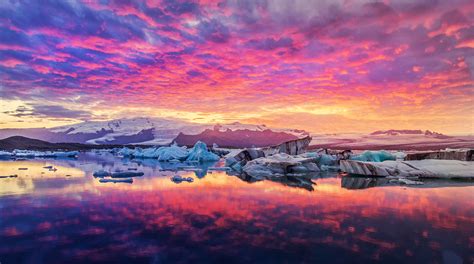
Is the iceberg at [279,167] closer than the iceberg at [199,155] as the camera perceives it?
Yes

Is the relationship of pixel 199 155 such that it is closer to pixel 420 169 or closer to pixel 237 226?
pixel 420 169

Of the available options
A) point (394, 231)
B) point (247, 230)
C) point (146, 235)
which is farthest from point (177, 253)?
point (394, 231)

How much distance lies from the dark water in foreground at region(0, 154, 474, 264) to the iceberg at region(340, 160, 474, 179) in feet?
10.7

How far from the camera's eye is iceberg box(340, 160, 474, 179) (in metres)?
12.3

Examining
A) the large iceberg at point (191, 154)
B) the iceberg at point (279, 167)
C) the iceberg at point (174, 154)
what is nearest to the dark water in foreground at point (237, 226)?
the iceberg at point (279, 167)

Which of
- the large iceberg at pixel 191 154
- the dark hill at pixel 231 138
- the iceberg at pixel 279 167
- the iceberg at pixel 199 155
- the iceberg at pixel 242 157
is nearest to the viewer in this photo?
the iceberg at pixel 279 167

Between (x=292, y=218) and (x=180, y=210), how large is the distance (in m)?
2.37

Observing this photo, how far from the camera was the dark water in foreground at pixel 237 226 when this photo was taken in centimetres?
405

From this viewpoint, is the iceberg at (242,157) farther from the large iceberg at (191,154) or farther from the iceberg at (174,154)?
the iceberg at (174,154)

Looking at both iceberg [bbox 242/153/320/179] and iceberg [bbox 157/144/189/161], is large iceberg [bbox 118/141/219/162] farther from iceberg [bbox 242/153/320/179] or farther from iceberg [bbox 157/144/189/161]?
iceberg [bbox 242/153/320/179]

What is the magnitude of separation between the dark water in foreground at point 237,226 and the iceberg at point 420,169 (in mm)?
3251

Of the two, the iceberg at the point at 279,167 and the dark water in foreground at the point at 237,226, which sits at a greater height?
the iceberg at the point at 279,167

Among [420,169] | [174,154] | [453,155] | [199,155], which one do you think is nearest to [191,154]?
[199,155]

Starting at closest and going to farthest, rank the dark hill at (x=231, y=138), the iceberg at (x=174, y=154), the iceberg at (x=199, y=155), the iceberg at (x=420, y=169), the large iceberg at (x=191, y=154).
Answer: the iceberg at (x=420, y=169) → the iceberg at (x=199, y=155) → the large iceberg at (x=191, y=154) → the iceberg at (x=174, y=154) → the dark hill at (x=231, y=138)
